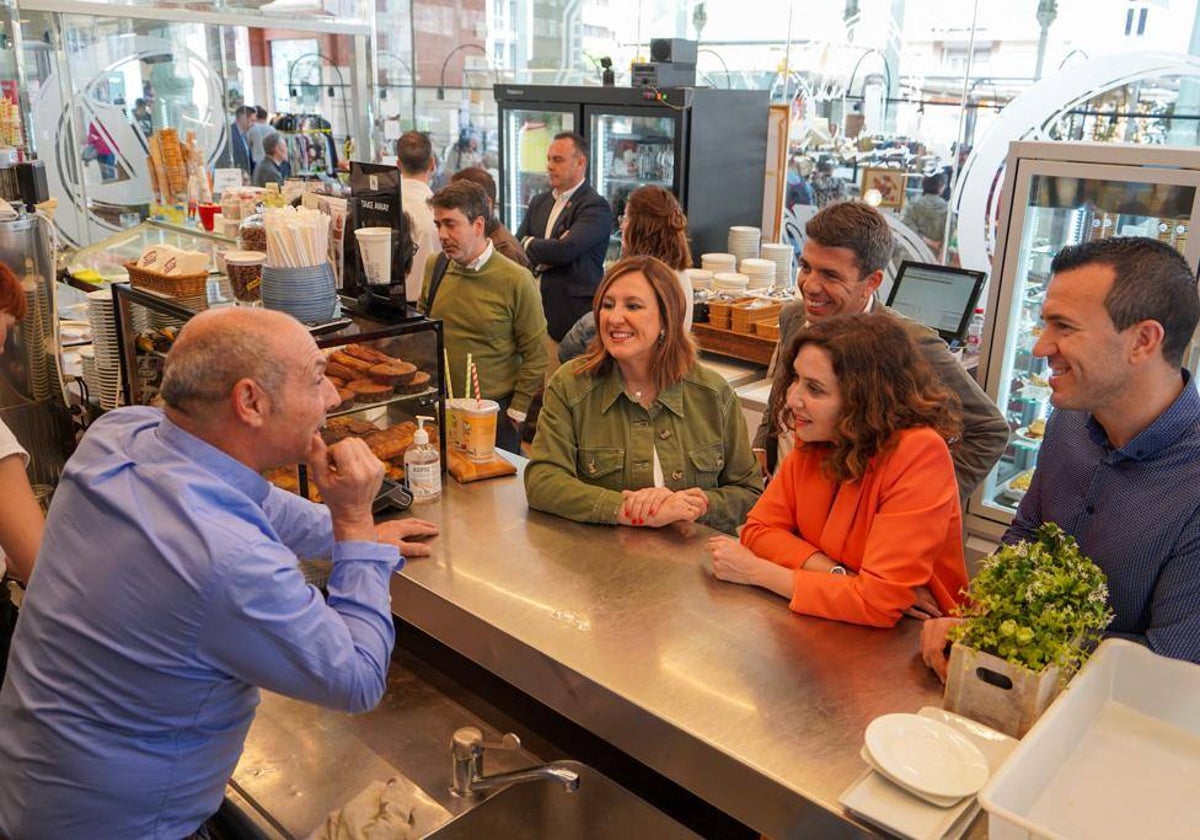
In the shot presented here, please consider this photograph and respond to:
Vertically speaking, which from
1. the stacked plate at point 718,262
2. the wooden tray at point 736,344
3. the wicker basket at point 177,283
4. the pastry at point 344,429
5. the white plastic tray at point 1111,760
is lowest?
the wooden tray at point 736,344

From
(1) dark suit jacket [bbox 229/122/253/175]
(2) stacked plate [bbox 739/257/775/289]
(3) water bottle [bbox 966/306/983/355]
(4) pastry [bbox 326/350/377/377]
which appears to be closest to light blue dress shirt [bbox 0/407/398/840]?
(4) pastry [bbox 326/350/377/377]

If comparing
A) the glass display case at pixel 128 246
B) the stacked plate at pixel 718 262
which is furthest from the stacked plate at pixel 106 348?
the stacked plate at pixel 718 262

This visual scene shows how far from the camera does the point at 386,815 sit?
175 cm

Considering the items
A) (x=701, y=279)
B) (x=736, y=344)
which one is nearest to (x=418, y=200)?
(x=701, y=279)

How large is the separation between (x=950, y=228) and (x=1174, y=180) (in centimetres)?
258

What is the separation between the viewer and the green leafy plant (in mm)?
1389

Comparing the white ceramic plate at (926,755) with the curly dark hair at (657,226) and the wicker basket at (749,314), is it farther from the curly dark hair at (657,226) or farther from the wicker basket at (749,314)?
the wicker basket at (749,314)

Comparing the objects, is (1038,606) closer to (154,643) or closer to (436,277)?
(154,643)

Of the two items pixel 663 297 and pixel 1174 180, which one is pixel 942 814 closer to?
pixel 663 297

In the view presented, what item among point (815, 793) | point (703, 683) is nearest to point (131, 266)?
point (703, 683)

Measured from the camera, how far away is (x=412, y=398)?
2.44 meters

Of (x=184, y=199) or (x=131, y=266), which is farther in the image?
(x=184, y=199)

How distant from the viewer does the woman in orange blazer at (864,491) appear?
1.83m

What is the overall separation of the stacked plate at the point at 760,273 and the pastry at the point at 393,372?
3.35 m
